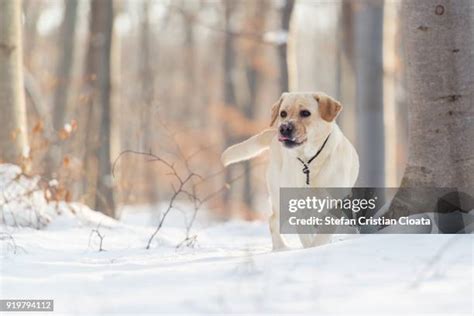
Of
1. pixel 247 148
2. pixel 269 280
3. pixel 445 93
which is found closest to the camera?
pixel 269 280

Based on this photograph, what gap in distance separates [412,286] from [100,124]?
7656 mm

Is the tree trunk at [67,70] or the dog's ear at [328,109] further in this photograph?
the tree trunk at [67,70]

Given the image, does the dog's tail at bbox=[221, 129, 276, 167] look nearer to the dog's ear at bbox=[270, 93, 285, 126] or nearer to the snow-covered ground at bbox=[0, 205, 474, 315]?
the dog's ear at bbox=[270, 93, 285, 126]

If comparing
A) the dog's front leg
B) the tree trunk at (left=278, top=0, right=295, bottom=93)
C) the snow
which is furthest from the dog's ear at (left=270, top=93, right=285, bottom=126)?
the tree trunk at (left=278, top=0, right=295, bottom=93)

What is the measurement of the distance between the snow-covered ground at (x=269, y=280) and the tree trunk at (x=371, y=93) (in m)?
7.90

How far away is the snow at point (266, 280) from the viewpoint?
114 inches

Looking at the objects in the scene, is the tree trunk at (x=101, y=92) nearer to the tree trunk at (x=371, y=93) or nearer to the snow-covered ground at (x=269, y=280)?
the tree trunk at (x=371, y=93)

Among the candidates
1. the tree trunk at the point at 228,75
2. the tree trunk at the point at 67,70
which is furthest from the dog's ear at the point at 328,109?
the tree trunk at the point at 228,75

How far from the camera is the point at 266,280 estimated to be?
3307 millimetres

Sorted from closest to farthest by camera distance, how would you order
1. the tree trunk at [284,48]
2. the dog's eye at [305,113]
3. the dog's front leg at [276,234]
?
1. the dog's eye at [305,113]
2. the dog's front leg at [276,234]
3. the tree trunk at [284,48]

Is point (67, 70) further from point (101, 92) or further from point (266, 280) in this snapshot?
point (266, 280)

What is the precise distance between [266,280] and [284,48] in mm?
9068

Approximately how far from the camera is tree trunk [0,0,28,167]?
22.4 ft

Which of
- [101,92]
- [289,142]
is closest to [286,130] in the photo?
[289,142]
